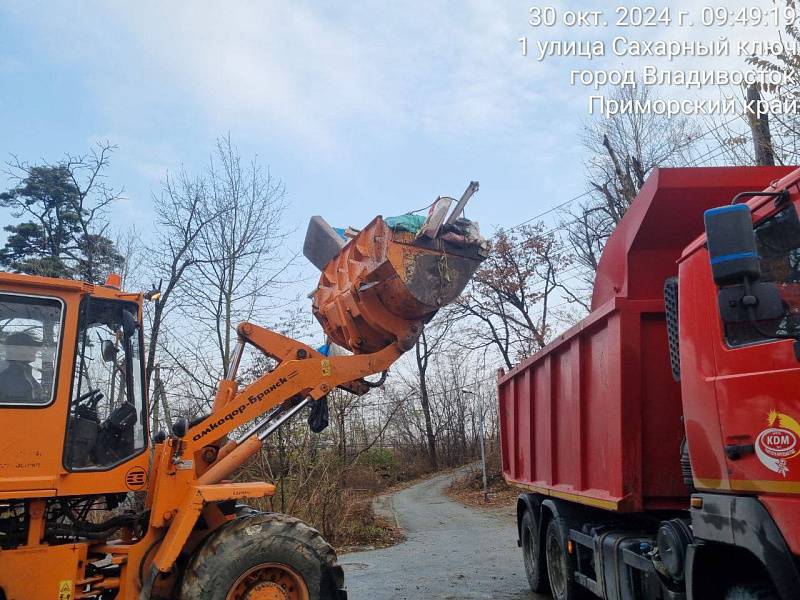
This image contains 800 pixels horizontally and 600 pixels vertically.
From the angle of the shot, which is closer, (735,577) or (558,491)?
(735,577)

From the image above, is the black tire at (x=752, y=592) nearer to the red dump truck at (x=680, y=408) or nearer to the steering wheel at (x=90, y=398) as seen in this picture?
the red dump truck at (x=680, y=408)

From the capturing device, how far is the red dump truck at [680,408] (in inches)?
119

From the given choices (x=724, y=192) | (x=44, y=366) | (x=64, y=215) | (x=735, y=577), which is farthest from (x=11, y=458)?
(x=64, y=215)

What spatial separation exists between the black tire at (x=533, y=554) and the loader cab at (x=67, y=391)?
13.9 feet

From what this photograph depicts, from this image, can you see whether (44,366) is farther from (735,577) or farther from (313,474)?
(313,474)

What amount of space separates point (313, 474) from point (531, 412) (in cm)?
550

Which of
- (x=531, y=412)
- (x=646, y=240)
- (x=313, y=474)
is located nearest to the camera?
(x=646, y=240)

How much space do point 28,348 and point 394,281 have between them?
9.62 ft

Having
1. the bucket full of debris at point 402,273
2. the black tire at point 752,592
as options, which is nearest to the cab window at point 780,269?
the black tire at point 752,592

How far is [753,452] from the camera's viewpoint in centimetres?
318

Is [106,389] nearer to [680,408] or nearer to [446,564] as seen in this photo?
[680,408]

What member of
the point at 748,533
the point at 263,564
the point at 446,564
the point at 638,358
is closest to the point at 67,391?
the point at 263,564

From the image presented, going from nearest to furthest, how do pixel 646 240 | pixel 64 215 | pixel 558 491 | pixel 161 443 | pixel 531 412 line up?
pixel 646 240 → pixel 161 443 → pixel 558 491 → pixel 531 412 → pixel 64 215

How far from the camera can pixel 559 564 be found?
672 centimetres
